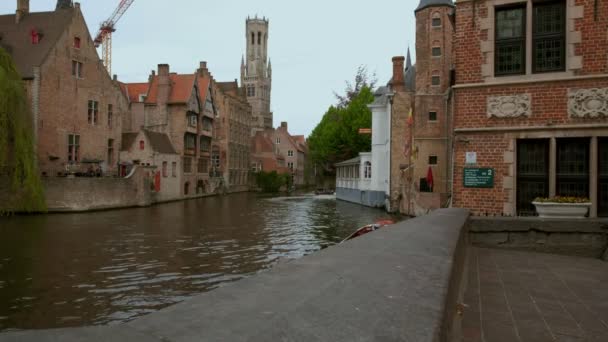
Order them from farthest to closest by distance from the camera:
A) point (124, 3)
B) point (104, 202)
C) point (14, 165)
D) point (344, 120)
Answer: point (124, 3), point (344, 120), point (104, 202), point (14, 165)

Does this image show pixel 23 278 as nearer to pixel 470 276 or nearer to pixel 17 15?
pixel 470 276

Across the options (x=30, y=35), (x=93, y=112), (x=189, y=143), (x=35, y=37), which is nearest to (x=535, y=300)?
(x=35, y=37)

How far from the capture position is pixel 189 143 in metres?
52.5

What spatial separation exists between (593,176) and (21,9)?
44470mm

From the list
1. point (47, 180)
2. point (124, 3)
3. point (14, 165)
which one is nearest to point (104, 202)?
point (47, 180)

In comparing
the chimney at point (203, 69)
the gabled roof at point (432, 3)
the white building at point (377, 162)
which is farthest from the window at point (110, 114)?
the gabled roof at point (432, 3)

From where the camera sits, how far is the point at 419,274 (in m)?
3.15

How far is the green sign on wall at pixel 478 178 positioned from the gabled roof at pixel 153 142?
3785cm

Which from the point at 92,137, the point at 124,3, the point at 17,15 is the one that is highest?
the point at 124,3

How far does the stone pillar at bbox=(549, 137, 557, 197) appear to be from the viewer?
988 cm

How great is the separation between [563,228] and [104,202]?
108ft

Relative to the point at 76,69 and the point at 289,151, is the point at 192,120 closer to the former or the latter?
the point at 76,69

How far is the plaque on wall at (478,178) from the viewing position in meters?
10.6

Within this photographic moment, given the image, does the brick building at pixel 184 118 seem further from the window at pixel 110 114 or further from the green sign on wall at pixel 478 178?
the green sign on wall at pixel 478 178
